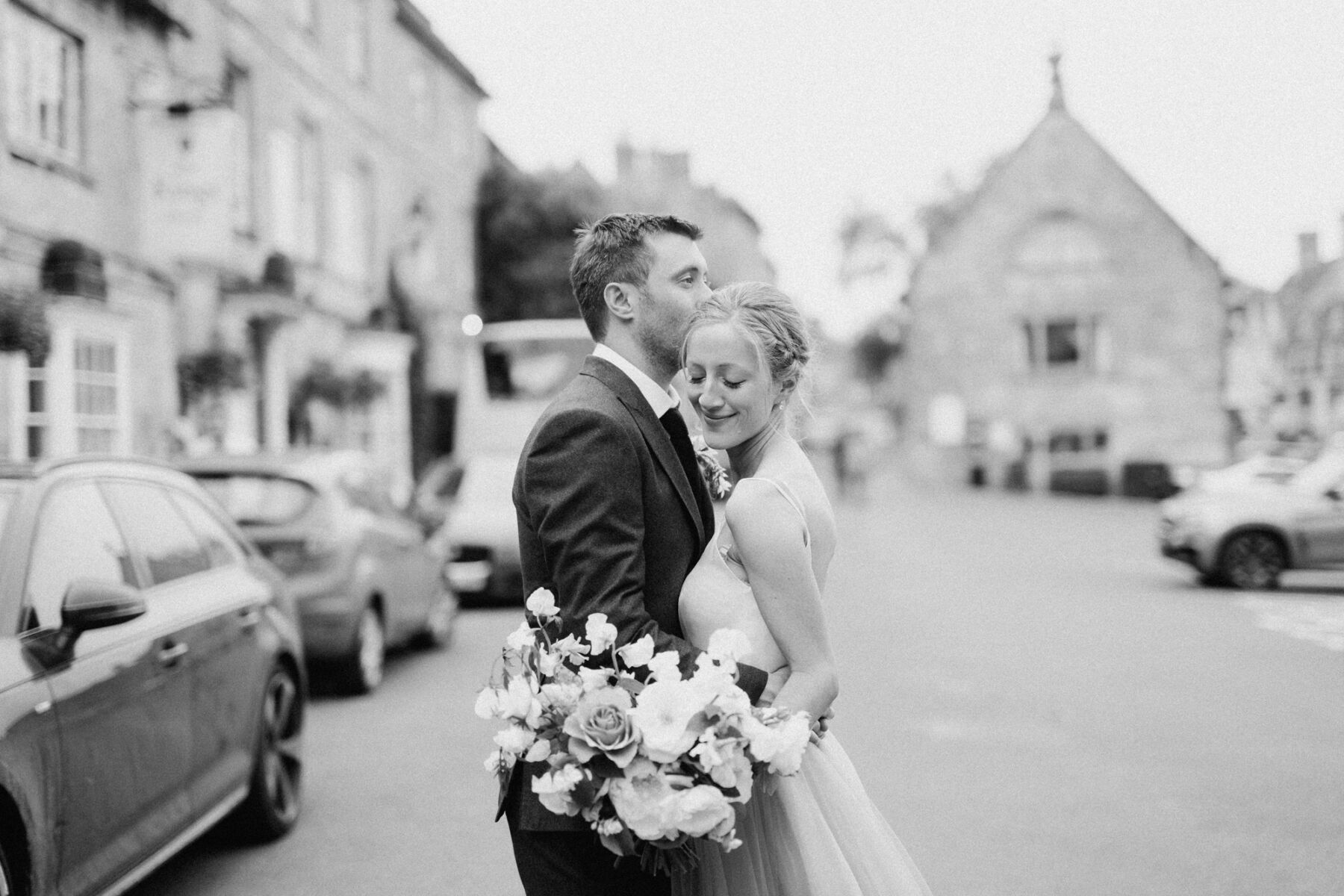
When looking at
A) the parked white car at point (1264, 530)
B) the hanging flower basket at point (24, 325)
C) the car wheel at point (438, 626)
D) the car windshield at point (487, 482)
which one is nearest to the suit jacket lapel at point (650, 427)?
the car wheel at point (438, 626)

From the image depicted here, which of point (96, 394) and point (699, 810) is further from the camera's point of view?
point (96, 394)

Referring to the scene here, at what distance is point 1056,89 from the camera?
138 ft

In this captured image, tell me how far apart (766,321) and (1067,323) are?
41.5m

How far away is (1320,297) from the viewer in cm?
6256

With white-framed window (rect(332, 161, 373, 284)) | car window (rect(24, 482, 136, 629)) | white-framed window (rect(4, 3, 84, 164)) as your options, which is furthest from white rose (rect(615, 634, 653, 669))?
white-framed window (rect(332, 161, 373, 284))

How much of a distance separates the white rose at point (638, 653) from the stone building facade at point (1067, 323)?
130ft

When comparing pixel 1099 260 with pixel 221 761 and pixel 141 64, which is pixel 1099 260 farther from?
pixel 221 761

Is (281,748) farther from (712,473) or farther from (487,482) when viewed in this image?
(487,482)

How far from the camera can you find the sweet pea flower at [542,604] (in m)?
2.41

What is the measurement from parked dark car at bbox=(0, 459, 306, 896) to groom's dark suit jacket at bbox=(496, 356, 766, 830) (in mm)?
1743

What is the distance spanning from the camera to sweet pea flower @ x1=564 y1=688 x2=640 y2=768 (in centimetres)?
226

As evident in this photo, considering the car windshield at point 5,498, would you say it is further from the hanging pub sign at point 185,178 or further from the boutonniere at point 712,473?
the hanging pub sign at point 185,178

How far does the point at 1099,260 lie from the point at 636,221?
137 feet

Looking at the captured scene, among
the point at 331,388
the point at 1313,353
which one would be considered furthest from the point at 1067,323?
the point at 331,388
